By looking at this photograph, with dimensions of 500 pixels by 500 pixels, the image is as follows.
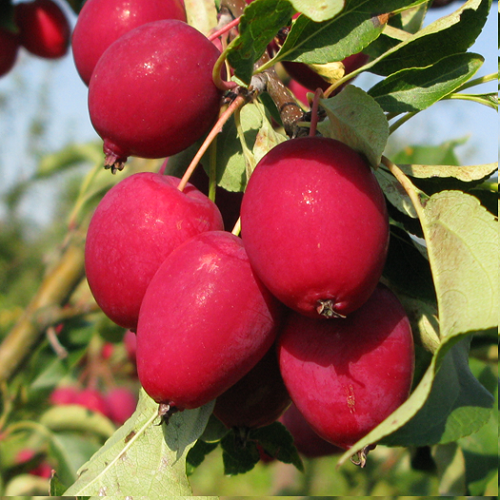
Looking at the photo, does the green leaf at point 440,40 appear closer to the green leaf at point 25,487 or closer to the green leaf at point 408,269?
the green leaf at point 408,269

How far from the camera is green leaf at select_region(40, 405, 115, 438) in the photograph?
178 cm

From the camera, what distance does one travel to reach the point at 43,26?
5.08 ft

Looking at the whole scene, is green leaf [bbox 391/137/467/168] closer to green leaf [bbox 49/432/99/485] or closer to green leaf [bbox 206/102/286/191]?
green leaf [bbox 206/102/286/191]

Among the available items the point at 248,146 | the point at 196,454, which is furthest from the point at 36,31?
the point at 196,454

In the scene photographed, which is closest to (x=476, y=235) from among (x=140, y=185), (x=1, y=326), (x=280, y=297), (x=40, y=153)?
(x=280, y=297)

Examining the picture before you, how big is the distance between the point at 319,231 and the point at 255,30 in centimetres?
25

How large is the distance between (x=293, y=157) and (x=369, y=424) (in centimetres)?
33

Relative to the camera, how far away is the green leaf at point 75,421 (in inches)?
70.0

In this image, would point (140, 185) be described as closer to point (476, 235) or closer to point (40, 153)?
point (476, 235)

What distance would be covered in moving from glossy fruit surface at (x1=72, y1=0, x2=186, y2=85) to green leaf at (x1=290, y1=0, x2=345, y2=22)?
0.37 m

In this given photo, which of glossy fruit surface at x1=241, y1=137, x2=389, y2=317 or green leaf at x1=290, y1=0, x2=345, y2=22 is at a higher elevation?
green leaf at x1=290, y1=0, x2=345, y2=22

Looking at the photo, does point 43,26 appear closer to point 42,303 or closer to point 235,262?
point 42,303

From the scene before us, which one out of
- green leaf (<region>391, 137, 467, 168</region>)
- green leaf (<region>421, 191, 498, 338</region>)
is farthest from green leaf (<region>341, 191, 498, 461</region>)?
green leaf (<region>391, 137, 467, 168</region>)

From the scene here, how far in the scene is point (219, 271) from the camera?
0.68 meters
